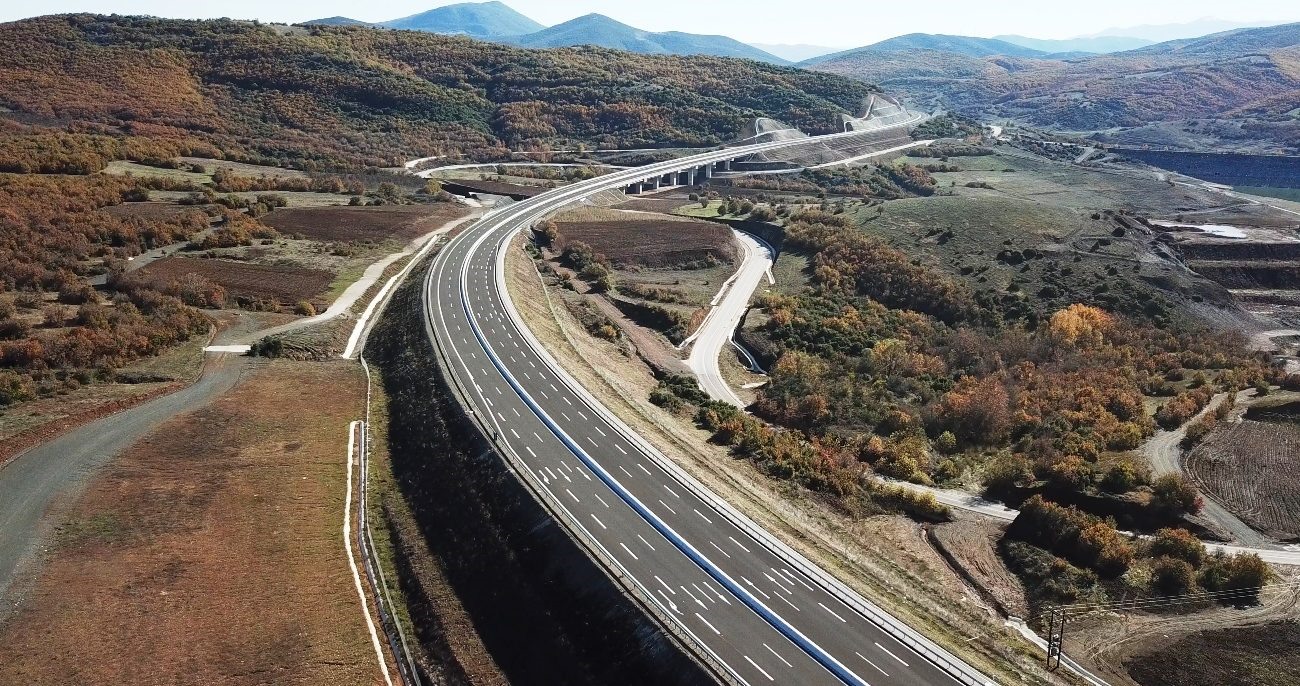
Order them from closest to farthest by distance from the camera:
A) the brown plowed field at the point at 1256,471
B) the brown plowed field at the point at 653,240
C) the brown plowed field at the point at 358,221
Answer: the brown plowed field at the point at 1256,471, the brown plowed field at the point at 358,221, the brown plowed field at the point at 653,240

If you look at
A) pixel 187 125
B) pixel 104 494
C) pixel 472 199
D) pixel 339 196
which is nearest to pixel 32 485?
pixel 104 494

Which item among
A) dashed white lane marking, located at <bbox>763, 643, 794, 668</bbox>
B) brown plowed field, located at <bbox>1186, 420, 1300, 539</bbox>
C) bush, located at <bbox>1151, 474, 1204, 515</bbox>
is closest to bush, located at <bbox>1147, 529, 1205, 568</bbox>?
bush, located at <bbox>1151, 474, 1204, 515</bbox>

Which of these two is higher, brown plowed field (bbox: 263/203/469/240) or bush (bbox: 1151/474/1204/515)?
brown plowed field (bbox: 263/203/469/240)

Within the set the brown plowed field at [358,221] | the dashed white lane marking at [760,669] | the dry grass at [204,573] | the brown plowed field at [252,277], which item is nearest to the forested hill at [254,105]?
the brown plowed field at [358,221]

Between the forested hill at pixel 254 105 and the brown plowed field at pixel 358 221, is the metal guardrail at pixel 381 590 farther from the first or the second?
the forested hill at pixel 254 105

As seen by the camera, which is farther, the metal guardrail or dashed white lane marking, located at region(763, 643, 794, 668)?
the metal guardrail

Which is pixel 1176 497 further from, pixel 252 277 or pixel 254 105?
pixel 254 105

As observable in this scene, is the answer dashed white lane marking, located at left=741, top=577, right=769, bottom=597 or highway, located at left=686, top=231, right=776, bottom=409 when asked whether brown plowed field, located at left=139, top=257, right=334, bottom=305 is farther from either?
dashed white lane marking, located at left=741, top=577, right=769, bottom=597

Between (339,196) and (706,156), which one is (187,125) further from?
(706,156)
